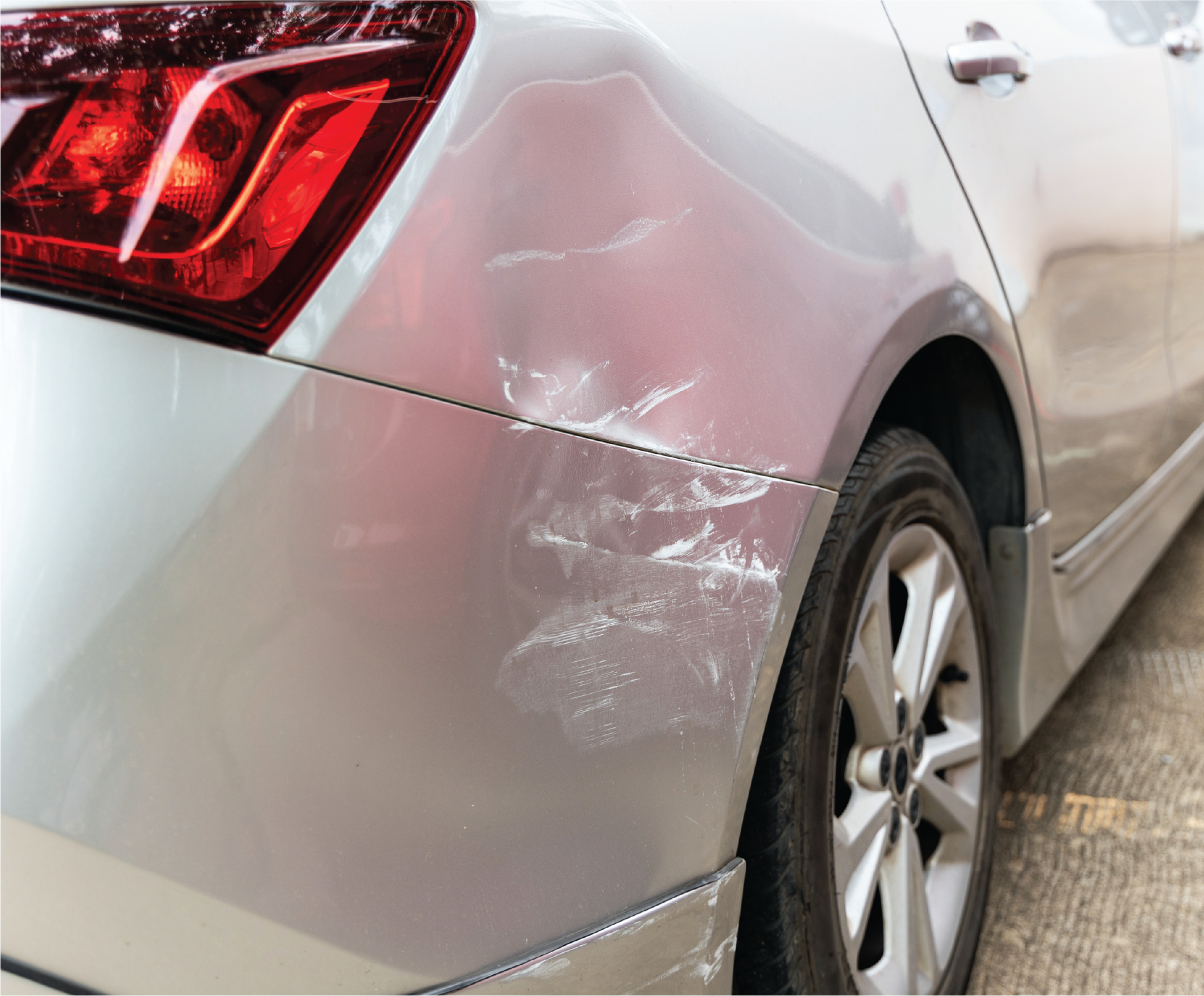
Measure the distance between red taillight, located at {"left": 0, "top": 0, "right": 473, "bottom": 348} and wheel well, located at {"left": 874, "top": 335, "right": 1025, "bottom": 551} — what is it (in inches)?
36.9

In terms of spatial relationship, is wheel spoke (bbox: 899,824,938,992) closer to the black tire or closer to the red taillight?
the black tire

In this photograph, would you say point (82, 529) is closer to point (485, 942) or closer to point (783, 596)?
point (485, 942)

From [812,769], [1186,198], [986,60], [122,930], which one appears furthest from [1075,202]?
[122,930]

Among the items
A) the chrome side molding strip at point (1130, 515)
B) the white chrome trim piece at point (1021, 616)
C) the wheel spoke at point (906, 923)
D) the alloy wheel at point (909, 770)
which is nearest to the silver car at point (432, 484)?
the alloy wheel at point (909, 770)

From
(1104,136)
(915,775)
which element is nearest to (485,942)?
(915,775)

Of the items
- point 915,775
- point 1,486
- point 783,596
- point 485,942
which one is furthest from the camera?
point 915,775

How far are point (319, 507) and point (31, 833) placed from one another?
27cm

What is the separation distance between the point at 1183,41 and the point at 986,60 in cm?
104

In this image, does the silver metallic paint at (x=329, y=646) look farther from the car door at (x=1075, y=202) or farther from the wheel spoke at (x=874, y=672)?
the car door at (x=1075, y=202)

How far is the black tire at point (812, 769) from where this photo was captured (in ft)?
3.56

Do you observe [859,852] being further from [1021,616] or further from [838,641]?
[1021,616]

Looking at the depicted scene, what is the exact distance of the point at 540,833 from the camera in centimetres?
84

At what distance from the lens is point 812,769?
3.68ft

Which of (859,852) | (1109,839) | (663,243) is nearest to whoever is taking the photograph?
(663,243)
